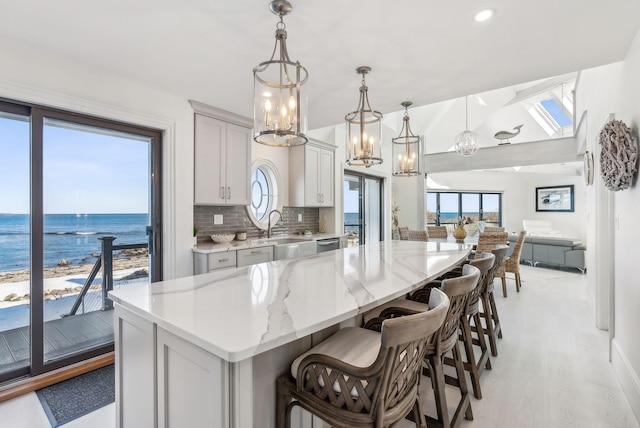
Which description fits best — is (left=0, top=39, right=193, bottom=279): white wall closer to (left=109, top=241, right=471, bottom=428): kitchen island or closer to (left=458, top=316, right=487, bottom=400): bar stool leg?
(left=109, top=241, right=471, bottom=428): kitchen island

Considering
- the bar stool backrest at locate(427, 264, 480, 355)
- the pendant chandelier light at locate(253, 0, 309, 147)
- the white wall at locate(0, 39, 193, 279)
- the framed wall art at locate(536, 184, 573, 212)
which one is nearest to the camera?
the bar stool backrest at locate(427, 264, 480, 355)

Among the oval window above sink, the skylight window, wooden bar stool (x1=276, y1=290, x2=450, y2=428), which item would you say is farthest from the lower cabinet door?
the skylight window

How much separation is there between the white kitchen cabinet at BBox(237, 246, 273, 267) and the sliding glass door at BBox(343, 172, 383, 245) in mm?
2315

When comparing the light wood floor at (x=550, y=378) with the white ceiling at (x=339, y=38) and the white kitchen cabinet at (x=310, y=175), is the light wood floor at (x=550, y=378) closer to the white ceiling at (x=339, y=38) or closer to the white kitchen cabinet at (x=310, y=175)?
the white ceiling at (x=339, y=38)

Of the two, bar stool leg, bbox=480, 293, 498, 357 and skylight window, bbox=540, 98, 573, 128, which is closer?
bar stool leg, bbox=480, 293, 498, 357

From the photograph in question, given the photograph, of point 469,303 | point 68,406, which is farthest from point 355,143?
point 68,406

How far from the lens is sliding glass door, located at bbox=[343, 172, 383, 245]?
19.9 feet

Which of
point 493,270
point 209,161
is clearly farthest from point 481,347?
point 209,161

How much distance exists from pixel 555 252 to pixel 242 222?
6.53m

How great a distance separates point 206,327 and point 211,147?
9.76 ft

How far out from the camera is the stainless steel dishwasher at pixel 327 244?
14.7 feet

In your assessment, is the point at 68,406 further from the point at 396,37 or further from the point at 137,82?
the point at 396,37

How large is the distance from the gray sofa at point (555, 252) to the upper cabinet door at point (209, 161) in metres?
6.51

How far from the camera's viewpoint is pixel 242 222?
14.1ft
